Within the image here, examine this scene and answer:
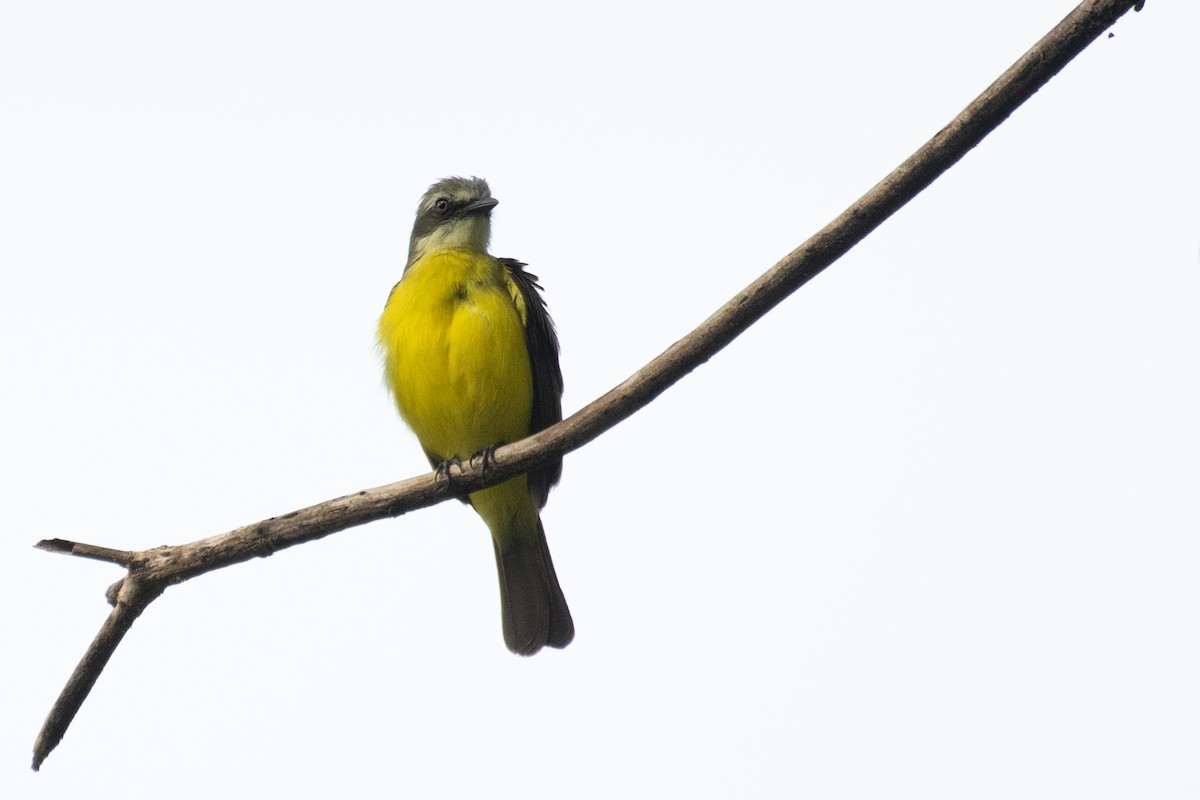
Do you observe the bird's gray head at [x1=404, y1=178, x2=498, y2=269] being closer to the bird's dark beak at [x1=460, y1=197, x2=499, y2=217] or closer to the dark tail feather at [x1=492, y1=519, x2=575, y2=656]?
the bird's dark beak at [x1=460, y1=197, x2=499, y2=217]

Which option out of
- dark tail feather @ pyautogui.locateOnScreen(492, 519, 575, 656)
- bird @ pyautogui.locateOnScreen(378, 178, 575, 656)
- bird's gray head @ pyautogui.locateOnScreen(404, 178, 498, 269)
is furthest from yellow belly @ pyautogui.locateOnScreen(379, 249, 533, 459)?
dark tail feather @ pyautogui.locateOnScreen(492, 519, 575, 656)

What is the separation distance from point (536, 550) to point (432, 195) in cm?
251

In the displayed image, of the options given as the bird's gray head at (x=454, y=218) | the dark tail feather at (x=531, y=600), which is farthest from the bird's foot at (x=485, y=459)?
the bird's gray head at (x=454, y=218)

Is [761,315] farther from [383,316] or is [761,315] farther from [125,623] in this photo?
[383,316]

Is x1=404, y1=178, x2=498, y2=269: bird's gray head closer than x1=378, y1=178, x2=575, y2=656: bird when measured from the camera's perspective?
A: No

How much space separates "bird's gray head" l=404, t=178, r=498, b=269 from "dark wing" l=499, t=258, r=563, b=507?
477 millimetres

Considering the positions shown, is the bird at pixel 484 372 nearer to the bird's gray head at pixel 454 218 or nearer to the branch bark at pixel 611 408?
the bird's gray head at pixel 454 218

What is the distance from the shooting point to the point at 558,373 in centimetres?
719

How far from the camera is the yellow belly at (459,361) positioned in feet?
21.6

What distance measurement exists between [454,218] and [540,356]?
131 centimetres

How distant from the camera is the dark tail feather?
24.7ft

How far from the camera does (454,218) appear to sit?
25.5ft

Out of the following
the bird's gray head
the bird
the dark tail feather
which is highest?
the bird's gray head

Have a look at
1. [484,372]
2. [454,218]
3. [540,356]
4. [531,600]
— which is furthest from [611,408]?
[454,218]
